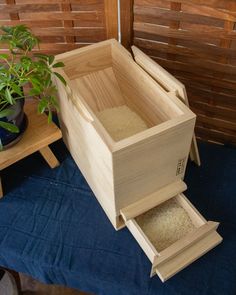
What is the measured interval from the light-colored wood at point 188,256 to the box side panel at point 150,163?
0.55 feet

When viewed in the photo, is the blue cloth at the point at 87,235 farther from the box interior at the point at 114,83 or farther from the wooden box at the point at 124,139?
the box interior at the point at 114,83

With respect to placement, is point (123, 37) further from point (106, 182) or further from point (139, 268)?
point (139, 268)

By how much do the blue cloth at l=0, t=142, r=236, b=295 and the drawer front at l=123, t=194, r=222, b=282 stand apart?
0.11 feet

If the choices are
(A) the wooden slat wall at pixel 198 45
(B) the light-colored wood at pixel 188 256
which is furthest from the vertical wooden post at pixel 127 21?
(B) the light-colored wood at pixel 188 256

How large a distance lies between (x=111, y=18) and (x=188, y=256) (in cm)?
68

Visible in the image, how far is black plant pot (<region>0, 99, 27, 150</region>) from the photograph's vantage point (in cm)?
81

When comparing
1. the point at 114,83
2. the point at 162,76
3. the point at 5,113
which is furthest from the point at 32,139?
the point at 162,76

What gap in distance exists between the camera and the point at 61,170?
1021 millimetres

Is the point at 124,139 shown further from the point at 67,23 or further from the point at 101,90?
the point at 67,23

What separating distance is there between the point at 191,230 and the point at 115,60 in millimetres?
523

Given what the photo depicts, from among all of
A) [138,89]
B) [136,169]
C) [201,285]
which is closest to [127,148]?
[136,169]

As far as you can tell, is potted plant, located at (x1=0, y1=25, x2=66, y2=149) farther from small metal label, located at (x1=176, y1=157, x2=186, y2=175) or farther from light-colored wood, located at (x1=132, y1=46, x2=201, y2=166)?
small metal label, located at (x1=176, y1=157, x2=186, y2=175)

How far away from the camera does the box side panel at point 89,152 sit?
726 mm

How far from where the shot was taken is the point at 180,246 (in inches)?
28.8
